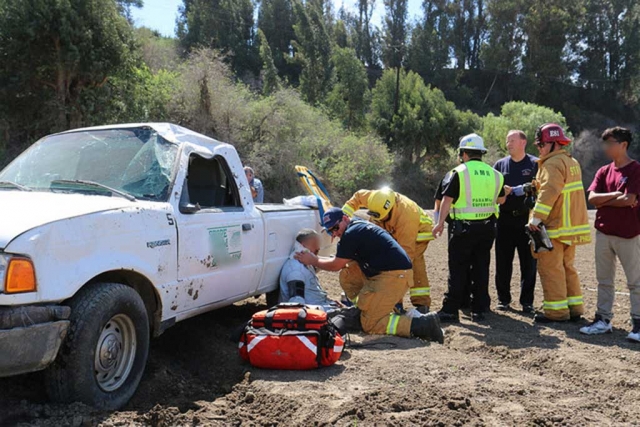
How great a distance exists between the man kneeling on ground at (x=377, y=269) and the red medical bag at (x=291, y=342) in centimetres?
120

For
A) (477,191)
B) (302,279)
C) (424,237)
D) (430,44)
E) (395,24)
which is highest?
(395,24)

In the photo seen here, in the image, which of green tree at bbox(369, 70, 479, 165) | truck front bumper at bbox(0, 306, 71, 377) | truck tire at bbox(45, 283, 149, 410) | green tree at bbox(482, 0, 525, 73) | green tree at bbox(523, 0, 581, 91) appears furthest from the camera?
green tree at bbox(482, 0, 525, 73)

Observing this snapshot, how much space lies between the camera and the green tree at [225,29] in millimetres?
53812

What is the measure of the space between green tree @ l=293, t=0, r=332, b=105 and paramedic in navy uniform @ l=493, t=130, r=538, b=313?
3655cm

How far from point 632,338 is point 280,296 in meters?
3.66

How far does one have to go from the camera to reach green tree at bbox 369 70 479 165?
38.4 meters

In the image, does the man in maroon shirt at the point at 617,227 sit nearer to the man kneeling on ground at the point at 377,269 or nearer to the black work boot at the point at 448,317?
the black work boot at the point at 448,317

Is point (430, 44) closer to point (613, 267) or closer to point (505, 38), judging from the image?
point (505, 38)

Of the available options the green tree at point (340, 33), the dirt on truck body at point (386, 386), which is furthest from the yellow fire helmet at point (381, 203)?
the green tree at point (340, 33)

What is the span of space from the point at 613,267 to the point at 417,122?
3263 cm

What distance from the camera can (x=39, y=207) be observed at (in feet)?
11.8

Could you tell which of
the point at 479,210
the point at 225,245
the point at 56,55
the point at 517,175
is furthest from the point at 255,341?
the point at 56,55

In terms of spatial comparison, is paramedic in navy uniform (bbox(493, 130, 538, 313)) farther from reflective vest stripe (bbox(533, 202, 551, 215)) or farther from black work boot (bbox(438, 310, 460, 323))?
black work boot (bbox(438, 310, 460, 323))

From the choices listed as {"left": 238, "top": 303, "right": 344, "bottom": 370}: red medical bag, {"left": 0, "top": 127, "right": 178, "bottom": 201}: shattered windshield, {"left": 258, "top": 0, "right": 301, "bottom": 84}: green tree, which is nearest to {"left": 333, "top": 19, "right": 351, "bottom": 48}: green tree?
{"left": 258, "top": 0, "right": 301, "bottom": 84}: green tree
